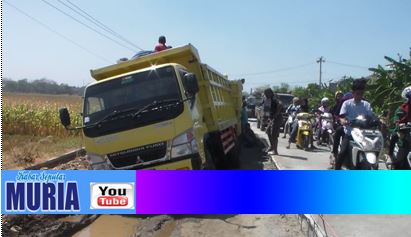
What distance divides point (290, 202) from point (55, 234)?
3.76m

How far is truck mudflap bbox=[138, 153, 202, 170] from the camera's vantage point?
7395mm

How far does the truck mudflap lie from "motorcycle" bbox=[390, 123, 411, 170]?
138 inches

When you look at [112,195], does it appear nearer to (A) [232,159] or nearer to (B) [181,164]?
(B) [181,164]

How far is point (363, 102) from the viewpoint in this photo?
847 cm

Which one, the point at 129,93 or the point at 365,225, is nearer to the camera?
the point at 365,225

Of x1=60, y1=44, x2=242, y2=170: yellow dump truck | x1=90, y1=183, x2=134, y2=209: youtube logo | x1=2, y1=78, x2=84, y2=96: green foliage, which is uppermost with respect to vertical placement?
x1=2, y1=78, x2=84, y2=96: green foliage

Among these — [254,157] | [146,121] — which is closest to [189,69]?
[146,121]

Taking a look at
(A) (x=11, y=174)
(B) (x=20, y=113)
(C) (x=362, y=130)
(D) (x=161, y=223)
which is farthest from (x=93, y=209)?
(B) (x=20, y=113)

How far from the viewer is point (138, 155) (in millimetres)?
7598

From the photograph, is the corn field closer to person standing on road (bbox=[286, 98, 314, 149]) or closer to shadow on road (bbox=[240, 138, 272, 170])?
shadow on road (bbox=[240, 138, 272, 170])

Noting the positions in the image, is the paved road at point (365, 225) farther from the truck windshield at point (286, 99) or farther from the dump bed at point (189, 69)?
the truck windshield at point (286, 99)

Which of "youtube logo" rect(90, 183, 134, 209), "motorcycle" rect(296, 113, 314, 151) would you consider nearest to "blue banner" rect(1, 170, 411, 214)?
"youtube logo" rect(90, 183, 134, 209)

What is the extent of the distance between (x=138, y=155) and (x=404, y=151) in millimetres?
4490

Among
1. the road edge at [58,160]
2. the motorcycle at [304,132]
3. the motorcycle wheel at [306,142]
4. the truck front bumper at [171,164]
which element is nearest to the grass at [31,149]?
the road edge at [58,160]
